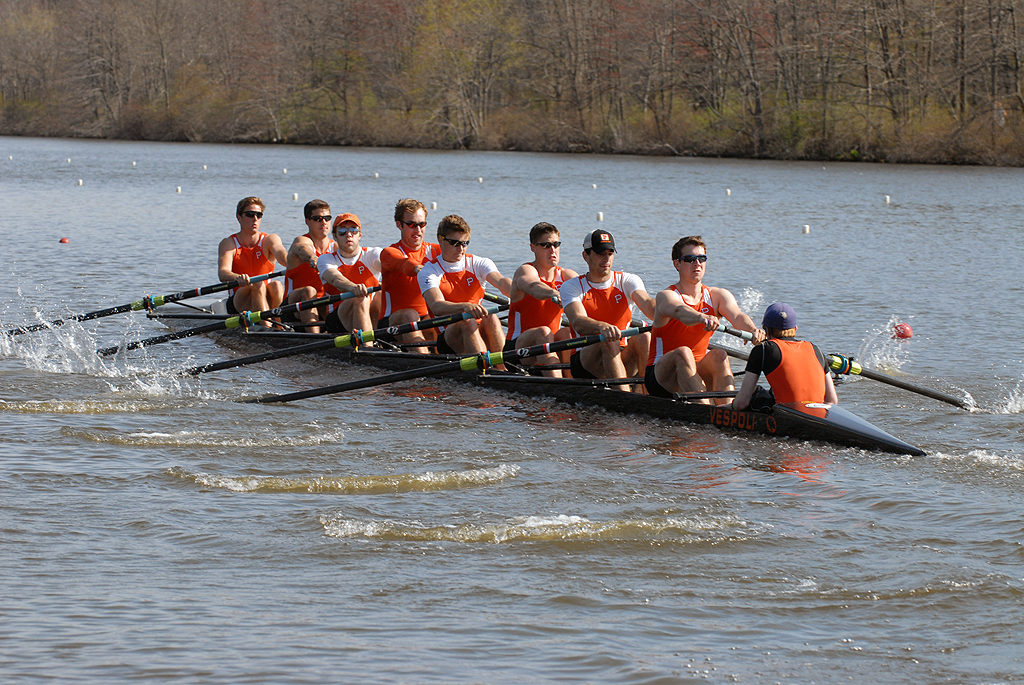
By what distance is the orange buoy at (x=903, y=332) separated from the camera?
1246cm

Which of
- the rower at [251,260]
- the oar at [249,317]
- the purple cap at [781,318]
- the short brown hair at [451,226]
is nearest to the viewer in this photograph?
the purple cap at [781,318]

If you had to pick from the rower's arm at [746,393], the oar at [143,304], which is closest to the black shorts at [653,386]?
the rower's arm at [746,393]

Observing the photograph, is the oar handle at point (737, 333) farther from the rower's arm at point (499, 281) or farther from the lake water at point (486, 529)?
the rower's arm at point (499, 281)

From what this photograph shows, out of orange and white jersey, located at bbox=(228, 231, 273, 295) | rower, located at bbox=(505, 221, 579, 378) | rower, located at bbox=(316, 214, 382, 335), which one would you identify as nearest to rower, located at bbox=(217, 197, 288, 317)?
orange and white jersey, located at bbox=(228, 231, 273, 295)

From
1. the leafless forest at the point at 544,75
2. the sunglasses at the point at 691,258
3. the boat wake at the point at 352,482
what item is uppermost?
the leafless forest at the point at 544,75

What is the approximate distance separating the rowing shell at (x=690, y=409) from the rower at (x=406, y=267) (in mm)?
399

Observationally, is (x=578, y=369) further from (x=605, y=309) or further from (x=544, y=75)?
(x=544, y=75)

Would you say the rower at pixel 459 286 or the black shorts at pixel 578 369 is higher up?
the rower at pixel 459 286

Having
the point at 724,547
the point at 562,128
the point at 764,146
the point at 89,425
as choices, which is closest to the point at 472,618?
the point at 724,547

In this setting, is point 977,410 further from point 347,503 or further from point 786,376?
point 347,503

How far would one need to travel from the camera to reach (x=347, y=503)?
6965 millimetres

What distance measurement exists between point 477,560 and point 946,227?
20.8 meters

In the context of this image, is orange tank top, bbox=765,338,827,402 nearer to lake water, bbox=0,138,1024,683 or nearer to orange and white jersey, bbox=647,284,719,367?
lake water, bbox=0,138,1024,683

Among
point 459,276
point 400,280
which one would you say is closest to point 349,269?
point 400,280
